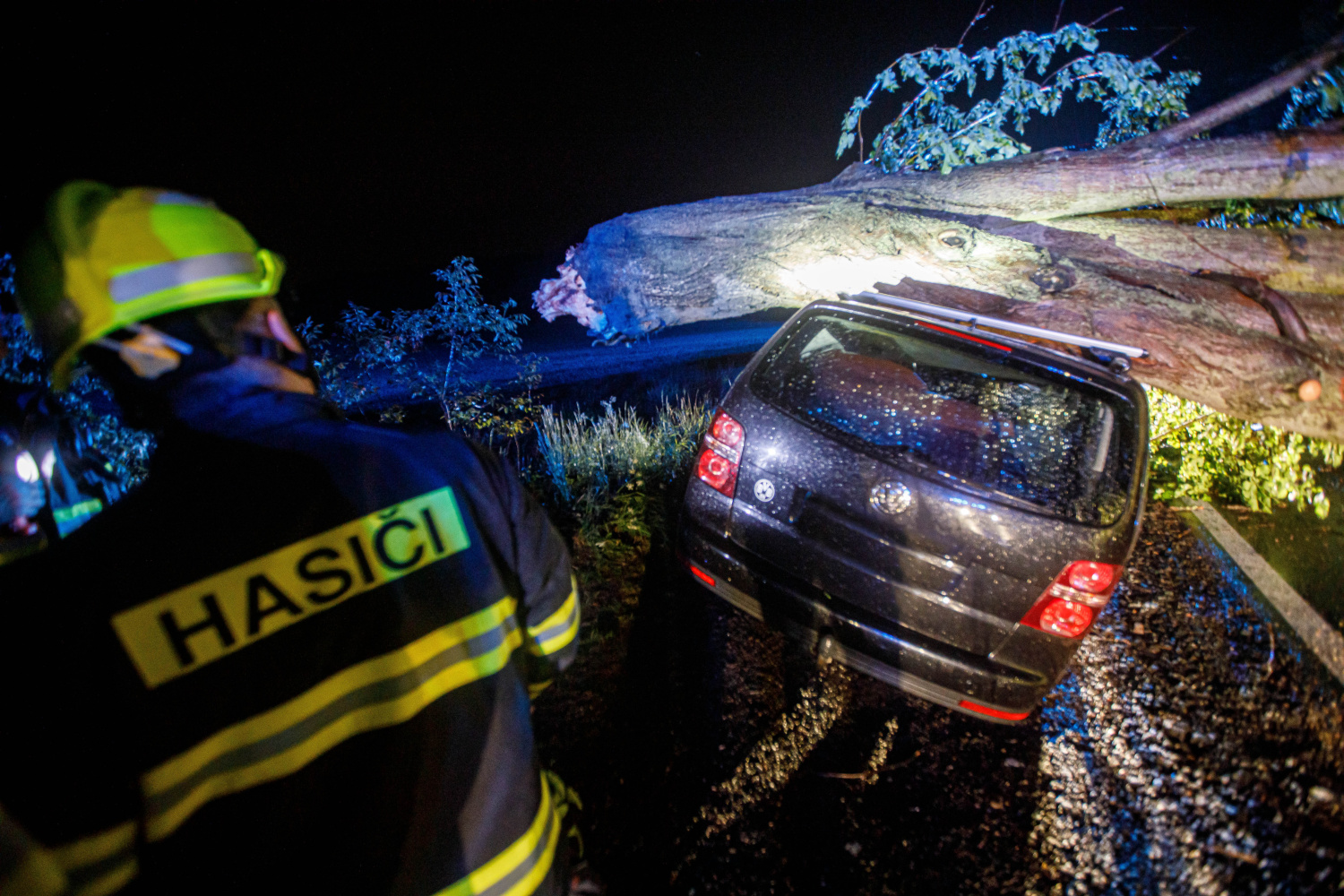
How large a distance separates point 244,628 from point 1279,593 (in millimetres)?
5332

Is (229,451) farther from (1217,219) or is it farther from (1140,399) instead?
(1217,219)

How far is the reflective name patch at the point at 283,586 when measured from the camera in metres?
0.78

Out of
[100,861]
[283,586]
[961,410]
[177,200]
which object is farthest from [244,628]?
[961,410]

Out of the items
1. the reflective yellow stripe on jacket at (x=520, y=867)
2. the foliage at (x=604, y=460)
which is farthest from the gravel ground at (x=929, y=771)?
the foliage at (x=604, y=460)

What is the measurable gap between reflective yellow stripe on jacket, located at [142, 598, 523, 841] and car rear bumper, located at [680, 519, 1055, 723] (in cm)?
162

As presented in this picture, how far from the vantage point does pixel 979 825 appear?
6.86 ft

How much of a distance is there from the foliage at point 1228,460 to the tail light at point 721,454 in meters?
4.09

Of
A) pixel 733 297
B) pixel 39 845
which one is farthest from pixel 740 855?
pixel 733 297

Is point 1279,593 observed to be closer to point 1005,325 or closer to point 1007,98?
point 1005,325

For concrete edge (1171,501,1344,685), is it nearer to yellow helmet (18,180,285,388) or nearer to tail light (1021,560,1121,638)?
tail light (1021,560,1121,638)

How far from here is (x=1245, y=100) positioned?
10.6ft

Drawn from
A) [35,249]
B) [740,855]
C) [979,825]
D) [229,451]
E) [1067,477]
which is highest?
[35,249]

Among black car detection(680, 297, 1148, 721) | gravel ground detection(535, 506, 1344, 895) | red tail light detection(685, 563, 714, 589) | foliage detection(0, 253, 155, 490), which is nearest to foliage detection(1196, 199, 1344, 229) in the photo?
black car detection(680, 297, 1148, 721)

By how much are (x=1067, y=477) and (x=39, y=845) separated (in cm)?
291
